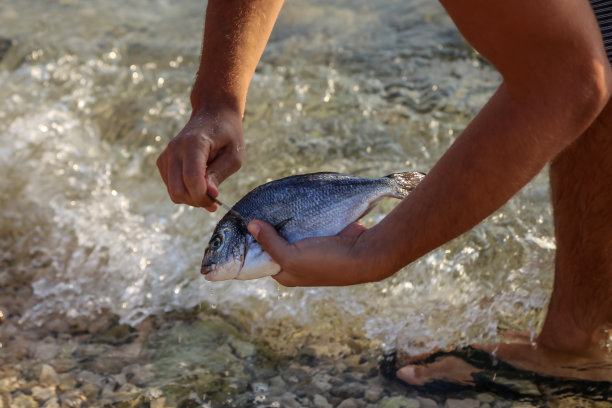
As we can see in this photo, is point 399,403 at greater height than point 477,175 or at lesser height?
lesser

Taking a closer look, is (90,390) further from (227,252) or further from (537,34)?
(537,34)

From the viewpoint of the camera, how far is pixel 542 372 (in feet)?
9.66

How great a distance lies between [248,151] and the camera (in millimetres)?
4797

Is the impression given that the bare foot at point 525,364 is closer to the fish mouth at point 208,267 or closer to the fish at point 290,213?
the fish at point 290,213

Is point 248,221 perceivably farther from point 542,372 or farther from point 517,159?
point 542,372

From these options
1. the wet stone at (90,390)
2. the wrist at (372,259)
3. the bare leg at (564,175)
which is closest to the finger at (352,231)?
the wrist at (372,259)

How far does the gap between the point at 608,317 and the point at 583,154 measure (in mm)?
708

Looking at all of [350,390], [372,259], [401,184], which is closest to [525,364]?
[350,390]

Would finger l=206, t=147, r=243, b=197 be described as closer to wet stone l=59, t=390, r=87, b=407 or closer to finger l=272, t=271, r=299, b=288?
finger l=272, t=271, r=299, b=288

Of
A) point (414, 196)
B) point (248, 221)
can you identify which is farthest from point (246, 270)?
point (414, 196)

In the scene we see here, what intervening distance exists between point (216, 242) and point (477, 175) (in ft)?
2.80

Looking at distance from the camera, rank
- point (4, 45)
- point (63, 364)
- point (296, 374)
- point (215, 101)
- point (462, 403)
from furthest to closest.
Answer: point (4, 45) → point (63, 364) → point (296, 374) → point (462, 403) → point (215, 101)

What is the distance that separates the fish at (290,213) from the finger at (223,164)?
163mm

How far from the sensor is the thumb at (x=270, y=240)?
2088mm
